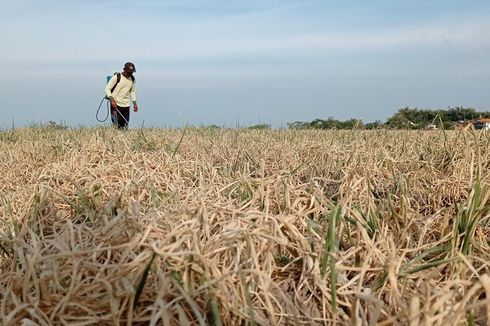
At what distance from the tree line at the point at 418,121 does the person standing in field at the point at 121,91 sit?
2866 millimetres

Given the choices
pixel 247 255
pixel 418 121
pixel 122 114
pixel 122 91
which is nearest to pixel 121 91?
pixel 122 91

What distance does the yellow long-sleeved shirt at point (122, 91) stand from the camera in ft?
25.8

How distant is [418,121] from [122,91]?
5240 mm

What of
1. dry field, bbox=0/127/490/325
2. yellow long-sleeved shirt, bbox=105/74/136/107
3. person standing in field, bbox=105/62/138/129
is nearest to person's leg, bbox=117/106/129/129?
person standing in field, bbox=105/62/138/129

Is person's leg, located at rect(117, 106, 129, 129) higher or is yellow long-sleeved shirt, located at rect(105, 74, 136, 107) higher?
yellow long-sleeved shirt, located at rect(105, 74, 136, 107)

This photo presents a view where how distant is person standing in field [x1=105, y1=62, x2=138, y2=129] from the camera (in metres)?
7.83

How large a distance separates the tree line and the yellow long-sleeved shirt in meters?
2.93

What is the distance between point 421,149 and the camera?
275 cm

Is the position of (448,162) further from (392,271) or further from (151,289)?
(151,289)

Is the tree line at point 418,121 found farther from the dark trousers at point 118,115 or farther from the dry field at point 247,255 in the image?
the dark trousers at point 118,115

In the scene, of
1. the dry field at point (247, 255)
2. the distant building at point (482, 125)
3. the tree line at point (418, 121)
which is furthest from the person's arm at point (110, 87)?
the dry field at point (247, 255)

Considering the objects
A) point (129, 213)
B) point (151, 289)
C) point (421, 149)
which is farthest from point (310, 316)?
point (421, 149)

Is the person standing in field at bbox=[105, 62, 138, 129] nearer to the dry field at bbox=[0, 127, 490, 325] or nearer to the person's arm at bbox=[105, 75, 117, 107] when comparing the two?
the person's arm at bbox=[105, 75, 117, 107]

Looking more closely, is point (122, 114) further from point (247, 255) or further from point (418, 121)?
point (247, 255)
